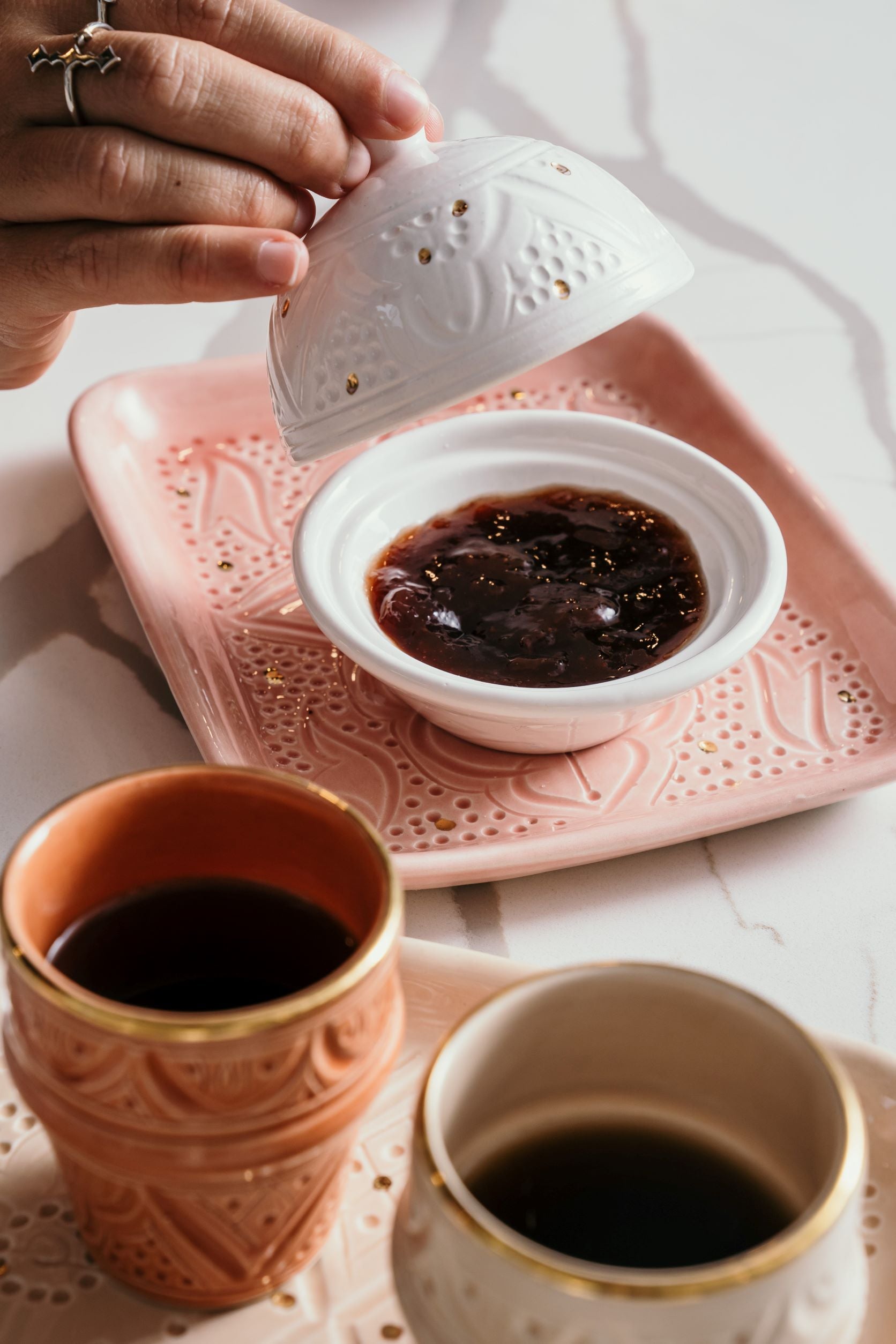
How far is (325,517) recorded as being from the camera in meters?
0.94

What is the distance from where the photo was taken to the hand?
0.78 meters

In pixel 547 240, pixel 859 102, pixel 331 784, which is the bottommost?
pixel 331 784

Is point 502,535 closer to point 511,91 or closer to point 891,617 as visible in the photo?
point 891,617

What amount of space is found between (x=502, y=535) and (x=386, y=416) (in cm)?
21

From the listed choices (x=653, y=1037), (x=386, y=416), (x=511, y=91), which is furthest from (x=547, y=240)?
(x=511, y=91)

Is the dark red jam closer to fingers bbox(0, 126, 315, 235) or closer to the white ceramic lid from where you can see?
the white ceramic lid

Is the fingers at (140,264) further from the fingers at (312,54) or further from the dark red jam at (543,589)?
the dark red jam at (543,589)

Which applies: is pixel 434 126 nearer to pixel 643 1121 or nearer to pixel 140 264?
pixel 140 264

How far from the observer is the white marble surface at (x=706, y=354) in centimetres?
79

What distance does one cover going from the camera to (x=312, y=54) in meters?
0.80

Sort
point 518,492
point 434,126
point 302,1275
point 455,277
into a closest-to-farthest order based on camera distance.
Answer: point 302,1275 < point 455,277 < point 434,126 < point 518,492

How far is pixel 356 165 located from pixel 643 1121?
0.58 m

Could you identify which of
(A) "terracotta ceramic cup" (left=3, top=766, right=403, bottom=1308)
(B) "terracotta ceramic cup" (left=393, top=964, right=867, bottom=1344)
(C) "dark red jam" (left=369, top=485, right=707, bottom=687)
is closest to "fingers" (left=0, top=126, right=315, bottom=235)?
(C) "dark red jam" (left=369, top=485, right=707, bottom=687)

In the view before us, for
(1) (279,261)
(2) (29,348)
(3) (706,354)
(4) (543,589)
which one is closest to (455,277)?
(1) (279,261)
